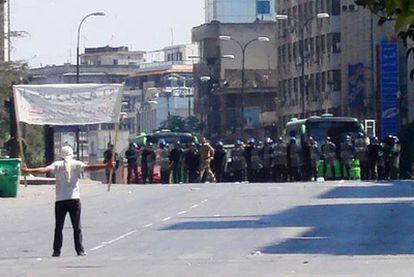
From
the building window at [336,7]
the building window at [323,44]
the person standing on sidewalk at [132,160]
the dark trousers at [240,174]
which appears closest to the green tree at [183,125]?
the building window at [323,44]

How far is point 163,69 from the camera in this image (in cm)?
18262

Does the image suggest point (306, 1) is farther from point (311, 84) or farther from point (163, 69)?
point (163, 69)

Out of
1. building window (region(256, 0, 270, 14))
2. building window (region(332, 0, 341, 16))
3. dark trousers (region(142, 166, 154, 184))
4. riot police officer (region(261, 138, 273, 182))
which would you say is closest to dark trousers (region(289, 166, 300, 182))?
riot police officer (region(261, 138, 273, 182))

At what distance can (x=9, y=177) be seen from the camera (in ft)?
143

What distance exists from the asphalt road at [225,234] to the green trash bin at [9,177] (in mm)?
1023

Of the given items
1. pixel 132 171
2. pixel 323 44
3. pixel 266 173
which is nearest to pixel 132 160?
pixel 132 171

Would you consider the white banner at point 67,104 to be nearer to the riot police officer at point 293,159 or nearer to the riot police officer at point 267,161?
the riot police officer at point 293,159

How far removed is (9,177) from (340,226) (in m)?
18.6

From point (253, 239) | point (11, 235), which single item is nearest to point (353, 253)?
point (253, 239)

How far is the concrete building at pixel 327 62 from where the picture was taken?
9294 cm

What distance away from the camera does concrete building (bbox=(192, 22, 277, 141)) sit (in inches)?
4695

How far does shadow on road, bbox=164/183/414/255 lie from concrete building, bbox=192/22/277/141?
81887mm

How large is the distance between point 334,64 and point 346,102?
297 centimetres

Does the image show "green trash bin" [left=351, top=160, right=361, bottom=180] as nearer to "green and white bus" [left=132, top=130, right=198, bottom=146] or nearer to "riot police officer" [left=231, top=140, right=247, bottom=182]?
"riot police officer" [left=231, top=140, right=247, bottom=182]
